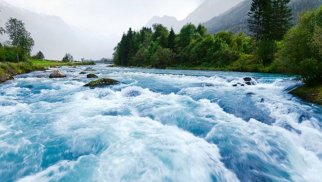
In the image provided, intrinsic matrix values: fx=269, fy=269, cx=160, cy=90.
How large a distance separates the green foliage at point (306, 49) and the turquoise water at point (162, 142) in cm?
455

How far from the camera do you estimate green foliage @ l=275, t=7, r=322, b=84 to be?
2283 centimetres

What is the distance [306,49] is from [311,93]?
180 inches

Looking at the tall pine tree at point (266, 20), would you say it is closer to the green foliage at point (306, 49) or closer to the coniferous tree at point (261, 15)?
the coniferous tree at point (261, 15)

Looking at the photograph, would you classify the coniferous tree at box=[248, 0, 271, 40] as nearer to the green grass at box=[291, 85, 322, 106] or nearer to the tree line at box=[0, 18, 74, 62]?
the green grass at box=[291, 85, 322, 106]

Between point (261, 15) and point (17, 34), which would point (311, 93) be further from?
point (17, 34)

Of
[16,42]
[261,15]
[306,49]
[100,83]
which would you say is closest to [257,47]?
[261,15]

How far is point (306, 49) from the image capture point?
24578 mm

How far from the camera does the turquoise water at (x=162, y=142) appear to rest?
9.88m

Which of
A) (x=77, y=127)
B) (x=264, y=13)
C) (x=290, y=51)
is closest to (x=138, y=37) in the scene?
(x=264, y=13)

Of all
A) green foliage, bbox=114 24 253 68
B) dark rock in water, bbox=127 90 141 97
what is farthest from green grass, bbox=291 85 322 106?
green foliage, bbox=114 24 253 68


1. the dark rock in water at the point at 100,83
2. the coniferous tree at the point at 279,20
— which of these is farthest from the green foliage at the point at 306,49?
the coniferous tree at the point at 279,20

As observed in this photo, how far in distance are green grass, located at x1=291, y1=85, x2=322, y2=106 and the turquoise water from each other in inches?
56.6

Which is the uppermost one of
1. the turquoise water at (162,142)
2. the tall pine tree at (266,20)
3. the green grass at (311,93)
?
the tall pine tree at (266,20)

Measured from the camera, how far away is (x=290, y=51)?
26.0 meters
